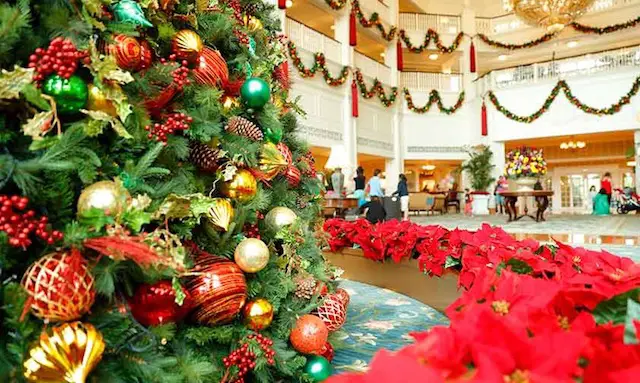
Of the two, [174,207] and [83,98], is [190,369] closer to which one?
[174,207]

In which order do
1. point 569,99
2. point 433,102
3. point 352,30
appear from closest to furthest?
point 352,30, point 569,99, point 433,102

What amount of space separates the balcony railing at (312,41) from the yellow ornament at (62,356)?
11377 millimetres

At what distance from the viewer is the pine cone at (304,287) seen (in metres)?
1.43

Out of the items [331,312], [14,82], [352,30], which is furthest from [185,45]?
[352,30]

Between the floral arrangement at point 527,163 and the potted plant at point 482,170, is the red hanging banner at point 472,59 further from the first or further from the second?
the floral arrangement at point 527,163

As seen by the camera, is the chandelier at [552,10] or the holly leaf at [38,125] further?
the chandelier at [552,10]

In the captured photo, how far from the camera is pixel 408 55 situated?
1816 centimetres

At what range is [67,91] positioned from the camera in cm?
83

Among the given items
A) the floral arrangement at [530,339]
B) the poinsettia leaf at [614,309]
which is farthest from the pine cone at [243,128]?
the poinsettia leaf at [614,309]

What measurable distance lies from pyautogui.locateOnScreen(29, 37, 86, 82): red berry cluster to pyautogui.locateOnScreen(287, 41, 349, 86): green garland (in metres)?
9.95

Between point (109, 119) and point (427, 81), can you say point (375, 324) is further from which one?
point (427, 81)

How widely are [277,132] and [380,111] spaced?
14014 millimetres

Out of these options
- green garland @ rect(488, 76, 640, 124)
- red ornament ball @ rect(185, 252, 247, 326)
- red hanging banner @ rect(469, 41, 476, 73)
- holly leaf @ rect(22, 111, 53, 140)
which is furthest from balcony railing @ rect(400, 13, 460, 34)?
holly leaf @ rect(22, 111, 53, 140)

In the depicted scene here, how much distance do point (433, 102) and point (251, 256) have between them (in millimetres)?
16068
